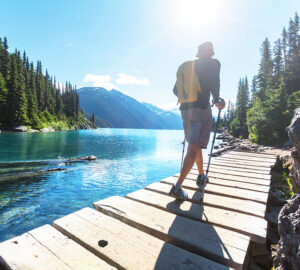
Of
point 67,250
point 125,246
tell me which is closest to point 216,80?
point 125,246

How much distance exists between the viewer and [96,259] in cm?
160

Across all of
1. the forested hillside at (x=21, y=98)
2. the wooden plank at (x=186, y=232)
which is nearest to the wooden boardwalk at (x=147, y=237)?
the wooden plank at (x=186, y=232)

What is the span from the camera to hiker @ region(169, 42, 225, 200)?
3.03 m

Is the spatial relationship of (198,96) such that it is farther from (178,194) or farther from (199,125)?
(178,194)

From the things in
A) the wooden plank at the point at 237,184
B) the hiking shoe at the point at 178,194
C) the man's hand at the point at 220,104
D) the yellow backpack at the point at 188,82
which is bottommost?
the wooden plank at the point at 237,184

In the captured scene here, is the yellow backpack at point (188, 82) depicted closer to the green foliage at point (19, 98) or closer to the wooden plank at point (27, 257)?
the wooden plank at point (27, 257)

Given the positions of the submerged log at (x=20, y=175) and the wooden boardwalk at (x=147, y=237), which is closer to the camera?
the wooden boardwalk at (x=147, y=237)

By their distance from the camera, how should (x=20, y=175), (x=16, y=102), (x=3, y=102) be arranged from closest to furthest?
(x=20, y=175), (x=3, y=102), (x=16, y=102)

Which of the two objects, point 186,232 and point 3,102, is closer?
point 186,232

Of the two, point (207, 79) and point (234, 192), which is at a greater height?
point (207, 79)

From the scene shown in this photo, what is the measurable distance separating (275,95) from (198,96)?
31582 millimetres

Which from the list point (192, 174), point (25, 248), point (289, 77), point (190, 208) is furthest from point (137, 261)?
point (289, 77)

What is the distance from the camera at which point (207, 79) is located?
3068 millimetres

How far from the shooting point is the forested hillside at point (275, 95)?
2712 cm
